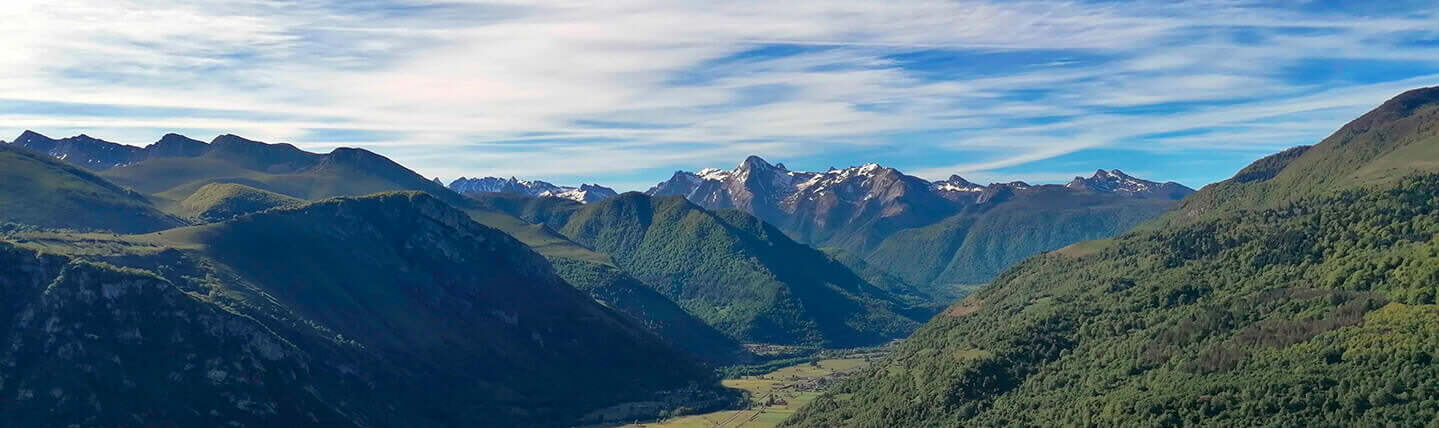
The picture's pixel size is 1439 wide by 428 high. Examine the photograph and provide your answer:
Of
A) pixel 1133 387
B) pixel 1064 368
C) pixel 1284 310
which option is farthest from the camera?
pixel 1064 368

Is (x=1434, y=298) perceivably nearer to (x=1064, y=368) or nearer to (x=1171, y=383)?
(x=1171, y=383)

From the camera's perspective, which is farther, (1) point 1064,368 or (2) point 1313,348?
(1) point 1064,368

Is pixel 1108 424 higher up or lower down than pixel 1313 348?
lower down

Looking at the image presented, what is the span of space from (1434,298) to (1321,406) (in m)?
39.7

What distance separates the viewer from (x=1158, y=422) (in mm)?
153750

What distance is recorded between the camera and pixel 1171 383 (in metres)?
168

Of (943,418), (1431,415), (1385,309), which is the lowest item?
(943,418)

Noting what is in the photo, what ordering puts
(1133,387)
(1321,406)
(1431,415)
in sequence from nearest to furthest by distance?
(1431,415) < (1321,406) < (1133,387)

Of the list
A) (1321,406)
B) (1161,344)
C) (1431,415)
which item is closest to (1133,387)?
(1161,344)

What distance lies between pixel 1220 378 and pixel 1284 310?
32965 millimetres

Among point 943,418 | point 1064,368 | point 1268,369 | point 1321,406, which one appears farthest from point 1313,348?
point 943,418

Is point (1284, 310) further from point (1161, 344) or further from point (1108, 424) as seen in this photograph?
point (1108, 424)

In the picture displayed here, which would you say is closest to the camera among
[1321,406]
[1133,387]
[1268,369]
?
[1321,406]

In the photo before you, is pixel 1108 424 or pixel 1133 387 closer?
pixel 1108 424
